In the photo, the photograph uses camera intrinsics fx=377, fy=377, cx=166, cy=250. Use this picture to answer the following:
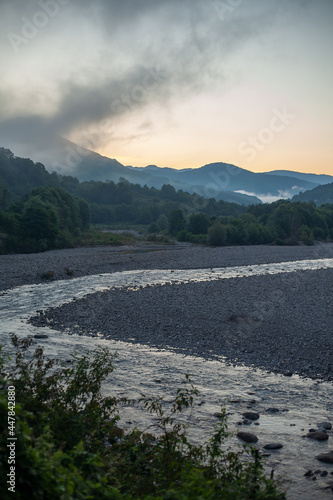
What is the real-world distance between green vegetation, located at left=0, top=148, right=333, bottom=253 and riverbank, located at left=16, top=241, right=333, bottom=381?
1508 inches

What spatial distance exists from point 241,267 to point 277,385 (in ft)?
112

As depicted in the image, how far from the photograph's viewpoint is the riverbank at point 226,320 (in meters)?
15.8

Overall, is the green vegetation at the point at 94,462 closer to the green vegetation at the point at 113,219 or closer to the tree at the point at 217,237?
the green vegetation at the point at 113,219

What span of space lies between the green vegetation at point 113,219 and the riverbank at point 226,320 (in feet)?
126

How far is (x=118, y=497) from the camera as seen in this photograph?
4.12 metres

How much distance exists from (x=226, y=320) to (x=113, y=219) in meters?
151

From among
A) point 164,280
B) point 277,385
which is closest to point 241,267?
point 164,280

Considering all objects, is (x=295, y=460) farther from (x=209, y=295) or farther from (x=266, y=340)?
(x=209, y=295)

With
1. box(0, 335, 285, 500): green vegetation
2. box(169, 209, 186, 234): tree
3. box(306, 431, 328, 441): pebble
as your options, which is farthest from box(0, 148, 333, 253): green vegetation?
box(306, 431, 328, 441): pebble

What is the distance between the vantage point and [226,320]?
68.3 feet

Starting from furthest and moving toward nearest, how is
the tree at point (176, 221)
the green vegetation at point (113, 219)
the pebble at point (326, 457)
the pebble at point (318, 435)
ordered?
1. the tree at point (176, 221)
2. the green vegetation at point (113, 219)
3. the pebble at point (318, 435)
4. the pebble at point (326, 457)

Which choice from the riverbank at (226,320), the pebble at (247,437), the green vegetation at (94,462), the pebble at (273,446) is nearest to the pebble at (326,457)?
the pebble at (273,446)

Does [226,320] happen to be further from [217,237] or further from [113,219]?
[113,219]

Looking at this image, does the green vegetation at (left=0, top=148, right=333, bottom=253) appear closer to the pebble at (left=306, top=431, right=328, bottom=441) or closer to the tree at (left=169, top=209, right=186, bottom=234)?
the tree at (left=169, top=209, right=186, bottom=234)
